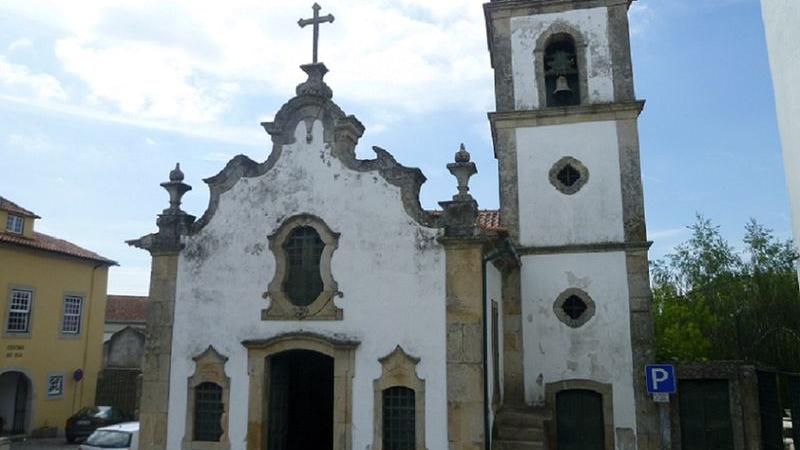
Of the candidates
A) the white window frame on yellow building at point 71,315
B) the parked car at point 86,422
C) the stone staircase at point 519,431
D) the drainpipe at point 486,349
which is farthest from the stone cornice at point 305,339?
the white window frame on yellow building at point 71,315

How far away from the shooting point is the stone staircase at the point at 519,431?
38.7ft

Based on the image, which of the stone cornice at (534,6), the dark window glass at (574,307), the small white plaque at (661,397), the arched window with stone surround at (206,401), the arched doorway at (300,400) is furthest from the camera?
the stone cornice at (534,6)

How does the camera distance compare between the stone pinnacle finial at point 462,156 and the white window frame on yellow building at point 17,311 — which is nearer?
the stone pinnacle finial at point 462,156

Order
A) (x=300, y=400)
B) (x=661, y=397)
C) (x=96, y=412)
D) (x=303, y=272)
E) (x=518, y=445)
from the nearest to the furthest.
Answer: (x=661, y=397) < (x=518, y=445) < (x=303, y=272) < (x=300, y=400) < (x=96, y=412)

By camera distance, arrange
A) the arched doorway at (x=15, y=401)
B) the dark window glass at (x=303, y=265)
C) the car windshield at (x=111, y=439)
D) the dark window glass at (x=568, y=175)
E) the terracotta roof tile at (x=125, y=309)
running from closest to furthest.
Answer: the dark window glass at (x=303, y=265) < the car windshield at (x=111, y=439) < the dark window glass at (x=568, y=175) < the arched doorway at (x=15, y=401) < the terracotta roof tile at (x=125, y=309)

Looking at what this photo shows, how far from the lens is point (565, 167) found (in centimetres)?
1507

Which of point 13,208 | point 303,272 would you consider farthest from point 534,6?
point 13,208

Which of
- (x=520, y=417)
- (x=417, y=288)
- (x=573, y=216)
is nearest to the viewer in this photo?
(x=417, y=288)

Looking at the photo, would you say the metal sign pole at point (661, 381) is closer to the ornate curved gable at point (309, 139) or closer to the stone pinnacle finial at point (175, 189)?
the ornate curved gable at point (309, 139)

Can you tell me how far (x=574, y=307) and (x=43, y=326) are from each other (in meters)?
18.0

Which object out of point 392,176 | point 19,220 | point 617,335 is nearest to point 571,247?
point 617,335

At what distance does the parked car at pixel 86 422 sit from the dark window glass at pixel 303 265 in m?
12.7

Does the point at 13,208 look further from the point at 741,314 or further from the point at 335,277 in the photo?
the point at 741,314

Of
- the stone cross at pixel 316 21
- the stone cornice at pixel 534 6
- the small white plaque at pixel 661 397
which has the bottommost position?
the small white plaque at pixel 661 397
